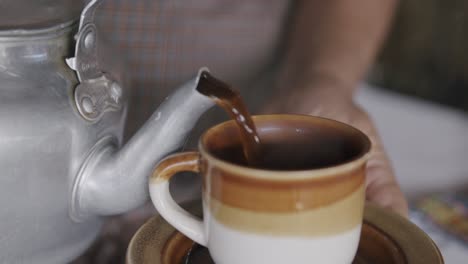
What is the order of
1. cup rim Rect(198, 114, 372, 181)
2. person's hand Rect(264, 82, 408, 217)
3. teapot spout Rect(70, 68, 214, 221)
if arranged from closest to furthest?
cup rim Rect(198, 114, 372, 181) < teapot spout Rect(70, 68, 214, 221) < person's hand Rect(264, 82, 408, 217)

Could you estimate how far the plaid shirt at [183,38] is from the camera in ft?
3.03

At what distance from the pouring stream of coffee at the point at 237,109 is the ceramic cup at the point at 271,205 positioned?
0.05 ft

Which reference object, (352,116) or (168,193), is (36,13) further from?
(352,116)

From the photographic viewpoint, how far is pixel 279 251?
0.44 metres

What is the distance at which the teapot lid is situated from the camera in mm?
510

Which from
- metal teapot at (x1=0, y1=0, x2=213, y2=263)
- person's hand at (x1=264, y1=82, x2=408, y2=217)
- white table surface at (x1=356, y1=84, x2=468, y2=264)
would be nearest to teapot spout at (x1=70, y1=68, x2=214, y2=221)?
metal teapot at (x1=0, y1=0, x2=213, y2=263)

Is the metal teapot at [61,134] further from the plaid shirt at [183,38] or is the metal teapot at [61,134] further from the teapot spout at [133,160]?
the plaid shirt at [183,38]

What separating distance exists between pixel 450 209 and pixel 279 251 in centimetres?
68

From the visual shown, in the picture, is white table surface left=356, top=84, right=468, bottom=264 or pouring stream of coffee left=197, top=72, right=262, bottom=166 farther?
white table surface left=356, top=84, right=468, bottom=264

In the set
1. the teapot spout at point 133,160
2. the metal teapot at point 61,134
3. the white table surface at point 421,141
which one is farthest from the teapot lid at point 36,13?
the white table surface at point 421,141

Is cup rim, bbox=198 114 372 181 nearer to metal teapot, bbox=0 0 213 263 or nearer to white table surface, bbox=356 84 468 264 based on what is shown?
metal teapot, bbox=0 0 213 263

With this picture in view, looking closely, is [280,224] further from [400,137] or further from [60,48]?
[400,137]

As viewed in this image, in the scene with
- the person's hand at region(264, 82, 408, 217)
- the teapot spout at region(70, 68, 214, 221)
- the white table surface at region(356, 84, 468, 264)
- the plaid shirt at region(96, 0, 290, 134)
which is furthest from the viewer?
the white table surface at region(356, 84, 468, 264)

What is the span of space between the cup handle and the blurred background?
35 cm
